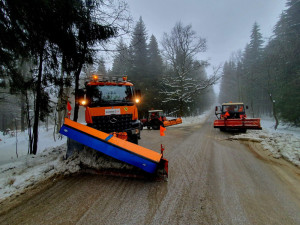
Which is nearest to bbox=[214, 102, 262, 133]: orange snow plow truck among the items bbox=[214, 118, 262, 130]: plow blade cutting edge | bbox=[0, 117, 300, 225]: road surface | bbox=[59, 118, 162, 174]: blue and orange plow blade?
bbox=[214, 118, 262, 130]: plow blade cutting edge

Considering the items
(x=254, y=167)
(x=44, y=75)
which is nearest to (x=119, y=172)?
(x=254, y=167)

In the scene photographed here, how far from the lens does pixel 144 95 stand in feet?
67.4

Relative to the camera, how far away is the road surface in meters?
2.03

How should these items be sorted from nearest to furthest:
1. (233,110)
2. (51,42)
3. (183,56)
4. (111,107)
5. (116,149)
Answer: (116,149) < (51,42) < (111,107) < (233,110) < (183,56)

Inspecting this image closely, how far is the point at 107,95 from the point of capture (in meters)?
5.58

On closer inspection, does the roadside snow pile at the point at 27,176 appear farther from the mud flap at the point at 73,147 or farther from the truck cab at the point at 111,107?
the truck cab at the point at 111,107

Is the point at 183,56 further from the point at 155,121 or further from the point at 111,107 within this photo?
the point at 111,107

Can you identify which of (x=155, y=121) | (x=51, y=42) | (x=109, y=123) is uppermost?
(x=51, y=42)

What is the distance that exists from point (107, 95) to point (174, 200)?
14.2 feet

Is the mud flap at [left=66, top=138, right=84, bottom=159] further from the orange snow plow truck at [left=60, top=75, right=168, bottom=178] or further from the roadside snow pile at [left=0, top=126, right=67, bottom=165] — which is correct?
the roadside snow pile at [left=0, top=126, right=67, bottom=165]

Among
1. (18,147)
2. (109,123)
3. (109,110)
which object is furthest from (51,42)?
(18,147)

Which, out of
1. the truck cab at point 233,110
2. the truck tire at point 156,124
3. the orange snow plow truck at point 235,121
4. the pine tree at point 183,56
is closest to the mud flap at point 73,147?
the orange snow plow truck at point 235,121

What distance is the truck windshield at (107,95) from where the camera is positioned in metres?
5.42

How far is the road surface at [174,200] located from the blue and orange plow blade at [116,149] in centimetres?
48
